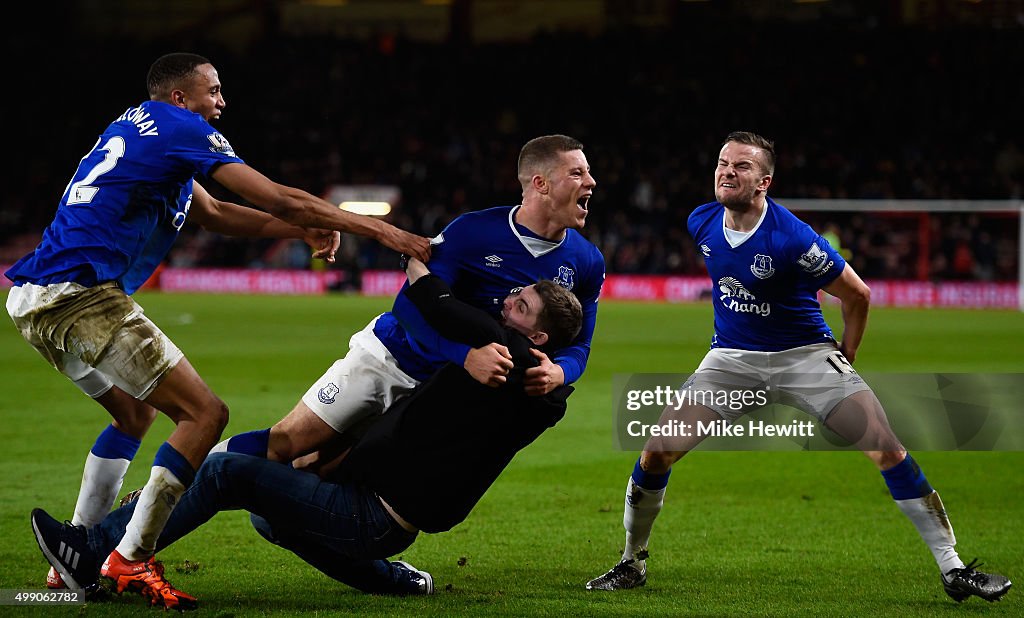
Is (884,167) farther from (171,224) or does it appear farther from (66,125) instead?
(171,224)

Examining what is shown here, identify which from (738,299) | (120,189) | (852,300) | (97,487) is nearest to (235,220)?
(120,189)

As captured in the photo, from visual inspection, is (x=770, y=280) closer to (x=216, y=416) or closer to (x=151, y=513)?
(x=216, y=416)

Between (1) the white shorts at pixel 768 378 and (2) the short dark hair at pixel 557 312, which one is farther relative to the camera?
(1) the white shorts at pixel 768 378

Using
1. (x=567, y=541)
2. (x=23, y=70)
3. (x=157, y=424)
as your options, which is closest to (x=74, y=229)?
(x=567, y=541)

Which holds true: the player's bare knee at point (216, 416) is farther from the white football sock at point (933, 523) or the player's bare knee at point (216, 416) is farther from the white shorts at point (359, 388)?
the white football sock at point (933, 523)

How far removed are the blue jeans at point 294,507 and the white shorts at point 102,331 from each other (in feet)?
1.52

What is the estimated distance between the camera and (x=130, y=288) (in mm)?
5418

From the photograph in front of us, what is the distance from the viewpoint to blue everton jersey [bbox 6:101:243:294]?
203 inches

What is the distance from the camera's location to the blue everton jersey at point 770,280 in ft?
20.0

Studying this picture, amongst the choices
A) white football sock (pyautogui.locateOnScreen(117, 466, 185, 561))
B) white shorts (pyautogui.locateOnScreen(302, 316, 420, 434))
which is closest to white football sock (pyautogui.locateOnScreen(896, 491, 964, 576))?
white shorts (pyautogui.locateOnScreen(302, 316, 420, 434))

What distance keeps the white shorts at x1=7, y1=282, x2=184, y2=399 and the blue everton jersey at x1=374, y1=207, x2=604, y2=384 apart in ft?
3.54

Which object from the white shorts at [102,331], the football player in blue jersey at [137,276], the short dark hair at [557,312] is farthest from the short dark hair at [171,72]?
the short dark hair at [557,312]

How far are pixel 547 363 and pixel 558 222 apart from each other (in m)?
1.15

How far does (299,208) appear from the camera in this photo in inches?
206
